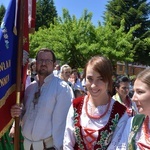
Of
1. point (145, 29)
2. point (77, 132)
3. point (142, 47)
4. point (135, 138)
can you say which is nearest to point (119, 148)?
point (135, 138)

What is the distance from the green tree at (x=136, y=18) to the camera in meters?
39.6

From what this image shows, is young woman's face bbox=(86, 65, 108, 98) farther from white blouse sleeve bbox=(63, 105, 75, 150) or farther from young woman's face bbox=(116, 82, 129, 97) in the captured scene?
young woman's face bbox=(116, 82, 129, 97)

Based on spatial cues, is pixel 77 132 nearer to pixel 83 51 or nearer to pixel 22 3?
pixel 22 3

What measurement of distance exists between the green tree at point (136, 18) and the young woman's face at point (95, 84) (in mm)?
36985

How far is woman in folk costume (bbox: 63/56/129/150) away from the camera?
256cm

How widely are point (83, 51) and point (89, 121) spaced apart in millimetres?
24529

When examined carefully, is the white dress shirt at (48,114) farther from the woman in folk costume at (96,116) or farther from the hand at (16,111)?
the woman in folk costume at (96,116)

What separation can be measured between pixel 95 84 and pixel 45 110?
0.85 metres

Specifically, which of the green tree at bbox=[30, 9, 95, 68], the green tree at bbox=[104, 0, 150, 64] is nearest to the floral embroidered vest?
the green tree at bbox=[30, 9, 95, 68]

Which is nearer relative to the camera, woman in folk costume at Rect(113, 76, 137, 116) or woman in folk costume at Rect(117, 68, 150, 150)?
woman in folk costume at Rect(117, 68, 150, 150)

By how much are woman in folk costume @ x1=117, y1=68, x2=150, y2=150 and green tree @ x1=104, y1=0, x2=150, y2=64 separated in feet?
122

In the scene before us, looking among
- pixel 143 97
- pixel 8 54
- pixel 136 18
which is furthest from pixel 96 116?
pixel 136 18

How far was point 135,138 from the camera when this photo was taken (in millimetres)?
2303

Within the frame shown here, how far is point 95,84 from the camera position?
8.59ft
